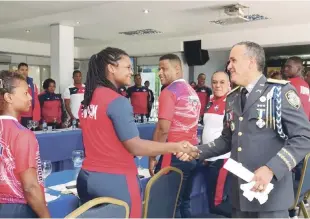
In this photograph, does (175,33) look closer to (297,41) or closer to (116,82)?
(297,41)

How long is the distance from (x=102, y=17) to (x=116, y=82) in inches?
248

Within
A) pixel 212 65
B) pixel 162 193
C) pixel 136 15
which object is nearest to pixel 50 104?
pixel 136 15

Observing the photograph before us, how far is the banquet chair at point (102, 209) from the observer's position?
1.31 meters

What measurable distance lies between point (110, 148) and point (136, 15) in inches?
252

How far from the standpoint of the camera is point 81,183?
1800 mm

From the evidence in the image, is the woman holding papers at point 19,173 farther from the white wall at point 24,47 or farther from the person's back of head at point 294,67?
the white wall at point 24,47

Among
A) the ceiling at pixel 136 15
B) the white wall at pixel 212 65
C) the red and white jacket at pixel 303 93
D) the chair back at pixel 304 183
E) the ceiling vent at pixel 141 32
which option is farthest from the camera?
the white wall at pixel 212 65

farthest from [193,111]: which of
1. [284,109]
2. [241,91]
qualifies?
[284,109]

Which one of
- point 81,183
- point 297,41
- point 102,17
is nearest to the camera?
point 81,183

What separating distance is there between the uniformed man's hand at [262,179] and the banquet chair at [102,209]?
543 millimetres

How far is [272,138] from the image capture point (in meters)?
1.69

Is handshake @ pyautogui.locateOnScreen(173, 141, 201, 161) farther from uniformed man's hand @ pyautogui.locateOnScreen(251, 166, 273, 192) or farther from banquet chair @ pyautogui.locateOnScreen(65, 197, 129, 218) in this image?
banquet chair @ pyautogui.locateOnScreen(65, 197, 129, 218)

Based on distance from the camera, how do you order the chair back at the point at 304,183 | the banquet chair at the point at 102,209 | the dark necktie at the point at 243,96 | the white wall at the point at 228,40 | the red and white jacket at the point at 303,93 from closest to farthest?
1. the banquet chair at the point at 102,209
2. the dark necktie at the point at 243,96
3. the chair back at the point at 304,183
4. the red and white jacket at the point at 303,93
5. the white wall at the point at 228,40

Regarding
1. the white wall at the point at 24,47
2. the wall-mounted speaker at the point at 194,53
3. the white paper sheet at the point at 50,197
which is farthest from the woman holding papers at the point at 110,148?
the white wall at the point at 24,47
